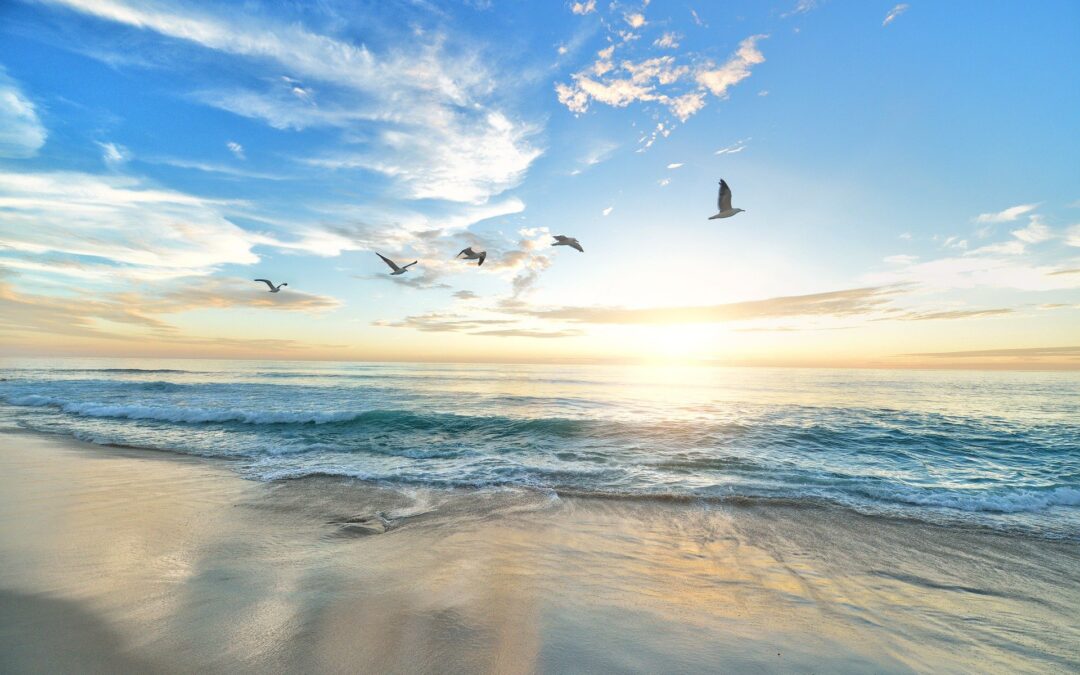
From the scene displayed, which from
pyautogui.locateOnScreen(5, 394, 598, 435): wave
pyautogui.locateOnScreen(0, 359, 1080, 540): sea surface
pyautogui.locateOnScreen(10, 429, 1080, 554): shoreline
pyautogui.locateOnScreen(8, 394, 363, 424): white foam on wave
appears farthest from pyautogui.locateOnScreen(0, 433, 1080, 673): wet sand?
pyautogui.locateOnScreen(8, 394, 363, 424): white foam on wave

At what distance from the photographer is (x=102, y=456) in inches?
426

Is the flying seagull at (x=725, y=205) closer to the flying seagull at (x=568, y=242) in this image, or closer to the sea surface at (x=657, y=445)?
the flying seagull at (x=568, y=242)

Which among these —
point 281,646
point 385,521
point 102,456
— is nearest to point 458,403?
point 102,456

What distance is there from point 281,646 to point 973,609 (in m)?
6.80

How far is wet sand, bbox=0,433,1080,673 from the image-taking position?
3.60m

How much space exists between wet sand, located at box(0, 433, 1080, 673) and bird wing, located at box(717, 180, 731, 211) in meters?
5.89

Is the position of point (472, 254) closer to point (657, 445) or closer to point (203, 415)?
point (657, 445)

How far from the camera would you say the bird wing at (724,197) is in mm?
8781

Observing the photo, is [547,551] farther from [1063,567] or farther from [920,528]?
[1063,567]

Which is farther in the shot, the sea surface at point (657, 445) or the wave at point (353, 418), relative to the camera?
the wave at point (353, 418)

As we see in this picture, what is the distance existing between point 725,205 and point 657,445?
7.43 meters

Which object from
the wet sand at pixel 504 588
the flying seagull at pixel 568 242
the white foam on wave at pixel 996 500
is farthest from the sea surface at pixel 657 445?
the flying seagull at pixel 568 242

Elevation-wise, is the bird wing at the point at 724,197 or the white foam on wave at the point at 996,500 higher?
the bird wing at the point at 724,197

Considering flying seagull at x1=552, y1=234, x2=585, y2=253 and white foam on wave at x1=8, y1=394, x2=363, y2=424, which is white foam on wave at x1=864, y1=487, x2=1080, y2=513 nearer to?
flying seagull at x1=552, y1=234, x2=585, y2=253
